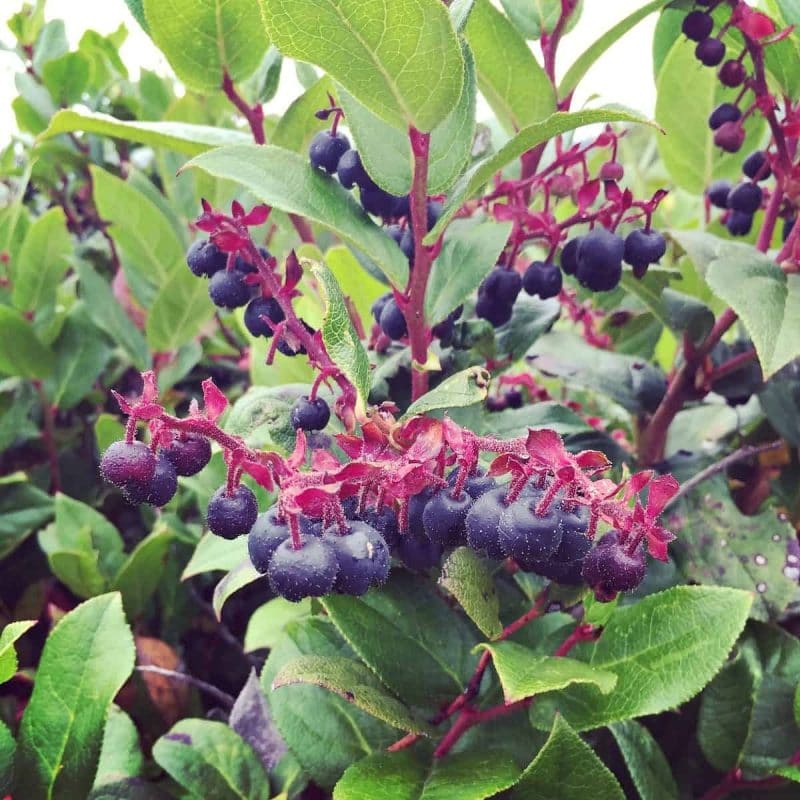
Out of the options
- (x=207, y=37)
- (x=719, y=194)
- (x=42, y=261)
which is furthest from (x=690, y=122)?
(x=42, y=261)

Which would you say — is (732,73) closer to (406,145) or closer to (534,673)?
(406,145)

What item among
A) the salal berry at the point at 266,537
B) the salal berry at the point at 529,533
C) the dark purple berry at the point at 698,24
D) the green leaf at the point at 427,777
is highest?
the dark purple berry at the point at 698,24

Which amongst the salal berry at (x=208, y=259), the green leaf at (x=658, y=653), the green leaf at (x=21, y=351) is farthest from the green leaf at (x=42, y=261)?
the green leaf at (x=658, y=653)

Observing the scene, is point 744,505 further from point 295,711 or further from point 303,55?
point 303,55

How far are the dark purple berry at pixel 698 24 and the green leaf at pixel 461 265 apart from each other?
1.39 ft

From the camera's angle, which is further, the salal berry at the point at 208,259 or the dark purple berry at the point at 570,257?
the dark purple berry at the point at 570,257

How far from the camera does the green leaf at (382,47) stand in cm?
78

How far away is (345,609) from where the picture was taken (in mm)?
952

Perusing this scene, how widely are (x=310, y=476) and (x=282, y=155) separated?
0.47 m

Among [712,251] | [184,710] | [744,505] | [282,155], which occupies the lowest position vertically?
[744,505]

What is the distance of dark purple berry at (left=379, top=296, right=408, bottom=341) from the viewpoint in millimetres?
1071

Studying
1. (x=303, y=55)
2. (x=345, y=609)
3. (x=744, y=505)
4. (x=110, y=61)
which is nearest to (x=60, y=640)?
(x=345, y=609)

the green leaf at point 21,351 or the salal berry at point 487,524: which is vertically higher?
the green leaf at point 21,351

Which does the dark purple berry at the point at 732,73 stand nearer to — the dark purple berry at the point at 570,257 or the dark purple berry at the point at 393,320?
the dark purple berry at the point at 570,257
